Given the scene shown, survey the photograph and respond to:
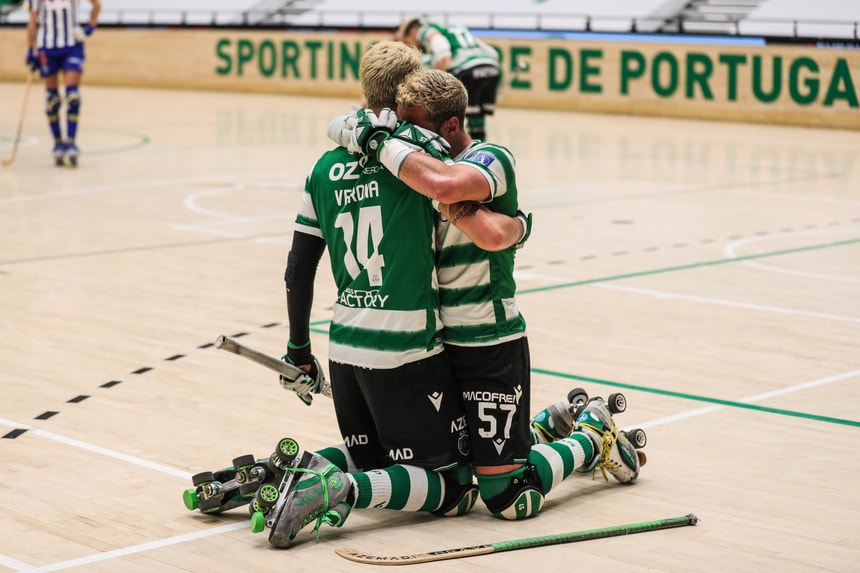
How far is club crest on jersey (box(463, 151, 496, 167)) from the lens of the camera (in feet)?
13.0

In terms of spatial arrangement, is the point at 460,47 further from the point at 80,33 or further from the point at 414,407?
the point at 414,407

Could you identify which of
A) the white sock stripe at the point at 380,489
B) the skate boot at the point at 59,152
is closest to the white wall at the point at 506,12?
the skate boot at the point at 59,152

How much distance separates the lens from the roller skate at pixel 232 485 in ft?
13.5

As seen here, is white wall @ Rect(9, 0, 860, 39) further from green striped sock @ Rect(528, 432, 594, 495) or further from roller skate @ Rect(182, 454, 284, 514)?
roller skate @ Rect(182, 454, 284, 514)

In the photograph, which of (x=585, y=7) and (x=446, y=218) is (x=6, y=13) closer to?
(x=585, y=7)

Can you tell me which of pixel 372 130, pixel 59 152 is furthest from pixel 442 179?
pixel 59 152

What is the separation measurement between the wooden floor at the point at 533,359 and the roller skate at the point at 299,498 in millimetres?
84

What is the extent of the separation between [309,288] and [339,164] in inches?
15.9

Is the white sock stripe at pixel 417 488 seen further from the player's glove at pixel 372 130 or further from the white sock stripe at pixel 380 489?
the player's glove at pixel 372 130

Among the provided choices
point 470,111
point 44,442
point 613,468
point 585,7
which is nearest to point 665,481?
point 613,468

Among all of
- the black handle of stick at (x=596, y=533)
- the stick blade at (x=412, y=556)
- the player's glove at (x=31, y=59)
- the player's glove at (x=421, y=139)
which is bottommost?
the stick blade at (x=412, y=556)

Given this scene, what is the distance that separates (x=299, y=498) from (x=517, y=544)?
0.65 meters

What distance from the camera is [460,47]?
13344 mm

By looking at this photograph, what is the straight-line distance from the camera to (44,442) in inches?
198
